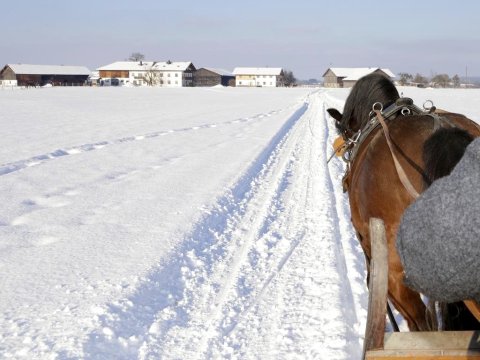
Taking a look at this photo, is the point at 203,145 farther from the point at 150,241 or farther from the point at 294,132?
the point at 150,241

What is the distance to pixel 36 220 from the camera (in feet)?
22.6

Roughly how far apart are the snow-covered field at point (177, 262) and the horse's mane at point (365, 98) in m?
1.50

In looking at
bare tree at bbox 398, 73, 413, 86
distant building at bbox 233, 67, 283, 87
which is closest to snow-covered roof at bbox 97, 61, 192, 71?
distant building at bbox 233, 67, 283, 87

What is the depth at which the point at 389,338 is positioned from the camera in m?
Answer: 2.08

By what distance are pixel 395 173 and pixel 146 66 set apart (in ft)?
464

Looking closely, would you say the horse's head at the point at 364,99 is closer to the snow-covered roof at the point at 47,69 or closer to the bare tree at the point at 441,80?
the bare tree at the point at 441,80

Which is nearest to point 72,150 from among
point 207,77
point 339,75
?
point 207,77

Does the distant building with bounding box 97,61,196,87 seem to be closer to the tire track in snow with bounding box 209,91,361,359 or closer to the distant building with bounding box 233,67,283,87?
the distant building with bounding box 233,67,283,87

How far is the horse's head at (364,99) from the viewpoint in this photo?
402 centimetres

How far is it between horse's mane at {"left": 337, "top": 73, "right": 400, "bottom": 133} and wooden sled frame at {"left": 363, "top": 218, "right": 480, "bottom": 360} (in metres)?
2.12

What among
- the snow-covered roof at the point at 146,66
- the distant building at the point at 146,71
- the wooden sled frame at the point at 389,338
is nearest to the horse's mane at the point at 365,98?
the wooden sled frame at the point at 389,338

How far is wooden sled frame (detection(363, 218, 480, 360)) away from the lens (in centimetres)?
200

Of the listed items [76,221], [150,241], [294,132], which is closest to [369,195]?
[150,241]

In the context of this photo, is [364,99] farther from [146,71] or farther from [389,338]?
[146,71]
